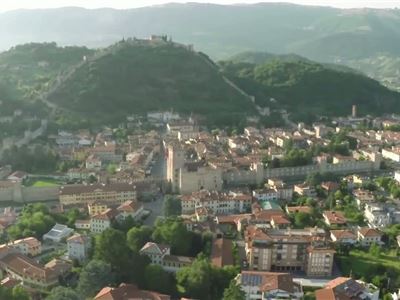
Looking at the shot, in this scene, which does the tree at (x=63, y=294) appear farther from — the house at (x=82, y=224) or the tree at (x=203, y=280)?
the house at (x=82, y=224)

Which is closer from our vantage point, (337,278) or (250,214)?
(337,278)

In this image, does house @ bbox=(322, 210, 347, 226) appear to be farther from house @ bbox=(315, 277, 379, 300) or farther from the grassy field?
house @ bbox=(315, 277, 379, 300)

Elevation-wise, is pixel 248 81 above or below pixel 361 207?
above

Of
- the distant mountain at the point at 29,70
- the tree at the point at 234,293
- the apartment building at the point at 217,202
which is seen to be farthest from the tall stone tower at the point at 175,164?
the distant mountain at the point at 29,70

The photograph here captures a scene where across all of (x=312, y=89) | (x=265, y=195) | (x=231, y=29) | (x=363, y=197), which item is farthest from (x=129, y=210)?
(x=231, y=29)

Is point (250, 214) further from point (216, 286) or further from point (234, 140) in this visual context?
point (234, 140)

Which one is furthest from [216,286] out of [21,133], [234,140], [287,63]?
[287,63]
